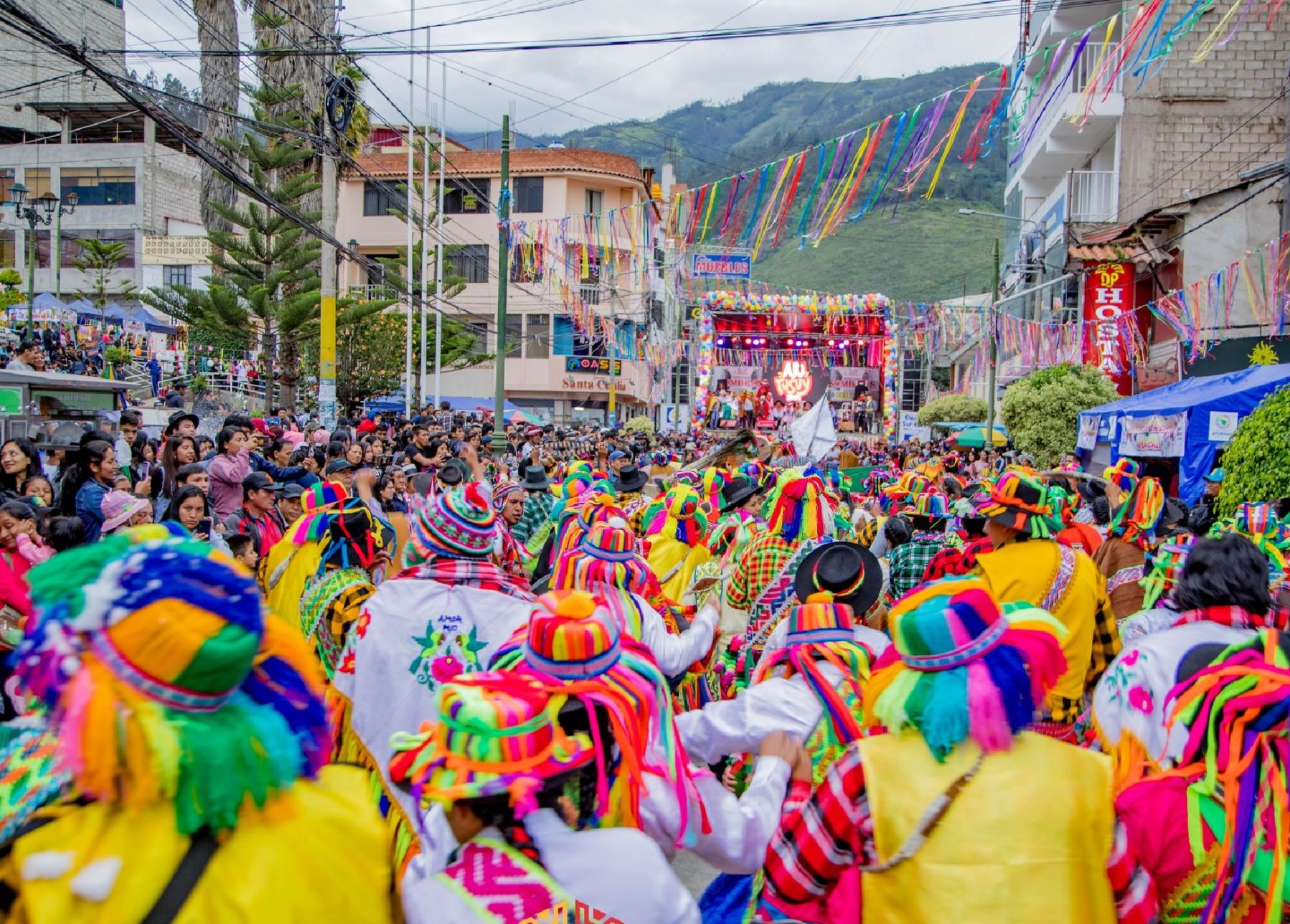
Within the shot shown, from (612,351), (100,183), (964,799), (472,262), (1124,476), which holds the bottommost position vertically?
(964,799)

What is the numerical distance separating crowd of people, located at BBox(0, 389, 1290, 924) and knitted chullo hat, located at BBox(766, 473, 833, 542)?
2102mm

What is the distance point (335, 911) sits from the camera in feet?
6.52

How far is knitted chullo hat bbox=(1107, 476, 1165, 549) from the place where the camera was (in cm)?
707

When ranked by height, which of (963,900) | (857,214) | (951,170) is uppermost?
(951,170)

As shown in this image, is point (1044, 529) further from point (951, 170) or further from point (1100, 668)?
point (951, 170)

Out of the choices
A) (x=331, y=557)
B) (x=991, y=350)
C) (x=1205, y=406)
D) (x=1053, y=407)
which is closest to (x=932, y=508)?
(x=331, y=557)

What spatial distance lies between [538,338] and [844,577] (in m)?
45.6

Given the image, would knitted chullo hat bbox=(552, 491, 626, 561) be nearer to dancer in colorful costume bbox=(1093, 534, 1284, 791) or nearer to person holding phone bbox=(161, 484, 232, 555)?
person holding phone bbox=(161, 484, 232, 555)

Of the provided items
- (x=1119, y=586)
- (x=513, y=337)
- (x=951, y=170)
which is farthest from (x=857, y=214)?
(x=951, y=170)

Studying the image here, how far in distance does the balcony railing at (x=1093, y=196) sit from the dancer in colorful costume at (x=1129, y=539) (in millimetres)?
22107

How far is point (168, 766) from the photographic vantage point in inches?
72.5

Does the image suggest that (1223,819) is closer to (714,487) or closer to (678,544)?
(678,544)

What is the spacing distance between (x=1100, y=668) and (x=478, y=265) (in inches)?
1827

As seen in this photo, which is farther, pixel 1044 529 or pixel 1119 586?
pixel 1119 586
